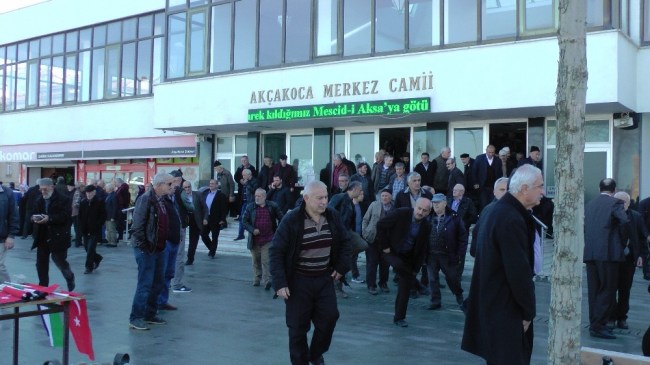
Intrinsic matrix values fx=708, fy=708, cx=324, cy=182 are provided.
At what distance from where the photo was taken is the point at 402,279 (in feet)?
31.6

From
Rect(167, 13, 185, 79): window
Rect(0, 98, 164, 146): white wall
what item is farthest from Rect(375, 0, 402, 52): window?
Rect(0, 98, 164, 146): white wall

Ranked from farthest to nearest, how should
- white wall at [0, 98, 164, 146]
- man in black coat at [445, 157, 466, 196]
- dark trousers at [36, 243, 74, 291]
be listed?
white wall at [0, 98, 164, 146], man in black coat at [445, 157, 466, 196], dark trousers at [36, 243, 74, 291]

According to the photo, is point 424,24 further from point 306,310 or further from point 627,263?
point 306,310

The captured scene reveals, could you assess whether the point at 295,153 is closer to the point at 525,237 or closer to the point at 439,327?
the point at 439,327

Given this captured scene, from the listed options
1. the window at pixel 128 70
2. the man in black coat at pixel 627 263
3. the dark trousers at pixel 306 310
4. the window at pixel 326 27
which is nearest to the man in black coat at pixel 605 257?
the man in black coat at pixel 627 263

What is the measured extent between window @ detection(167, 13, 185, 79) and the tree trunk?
20580 millimetres

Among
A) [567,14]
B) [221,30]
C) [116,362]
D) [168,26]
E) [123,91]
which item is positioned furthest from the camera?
[123,91]

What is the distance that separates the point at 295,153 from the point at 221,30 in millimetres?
4602

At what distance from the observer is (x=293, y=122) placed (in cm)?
2111

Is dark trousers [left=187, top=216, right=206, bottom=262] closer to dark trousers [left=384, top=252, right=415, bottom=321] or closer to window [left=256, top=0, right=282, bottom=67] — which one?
dark trousers [left=384, top=252, right=415, bottom=321]

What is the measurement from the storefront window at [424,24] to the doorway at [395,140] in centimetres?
276

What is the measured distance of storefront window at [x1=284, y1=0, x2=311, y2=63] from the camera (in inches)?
818

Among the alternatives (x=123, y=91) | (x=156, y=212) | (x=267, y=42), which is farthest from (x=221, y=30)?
(x=156, y=212)

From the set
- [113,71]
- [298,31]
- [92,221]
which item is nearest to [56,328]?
[92,221]
